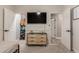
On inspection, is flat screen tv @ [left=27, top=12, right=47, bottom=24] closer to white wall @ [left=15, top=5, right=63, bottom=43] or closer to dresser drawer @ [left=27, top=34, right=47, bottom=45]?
white wall @ [left=15, top=5, right=63, bottom=43]

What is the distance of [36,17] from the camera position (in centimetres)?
775

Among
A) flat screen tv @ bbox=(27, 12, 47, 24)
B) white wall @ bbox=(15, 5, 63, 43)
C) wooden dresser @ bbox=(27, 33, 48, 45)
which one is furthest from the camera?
flat screen tv @ bbox=(27, 12, 47, 24)

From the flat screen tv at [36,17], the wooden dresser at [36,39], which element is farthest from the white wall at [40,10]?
the wooden dresser at [36,39]

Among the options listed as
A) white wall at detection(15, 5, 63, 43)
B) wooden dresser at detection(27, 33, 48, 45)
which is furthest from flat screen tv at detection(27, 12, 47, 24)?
wooden dresser at detection(27, 33, 48, 45)

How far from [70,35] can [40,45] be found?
6.76 ft

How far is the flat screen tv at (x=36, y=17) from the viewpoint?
7684 millimetres

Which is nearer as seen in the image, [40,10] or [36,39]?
[36,39]

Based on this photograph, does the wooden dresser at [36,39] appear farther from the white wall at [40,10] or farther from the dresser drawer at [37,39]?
the white wall at [40,10]

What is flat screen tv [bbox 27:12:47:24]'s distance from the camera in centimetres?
768

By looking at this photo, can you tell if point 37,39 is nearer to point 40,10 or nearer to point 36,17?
point 36,17

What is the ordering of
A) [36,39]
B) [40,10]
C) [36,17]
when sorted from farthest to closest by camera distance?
[36,17]
[40,10]
[36,39]

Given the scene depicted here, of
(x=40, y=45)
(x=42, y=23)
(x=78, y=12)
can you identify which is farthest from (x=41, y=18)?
(x=78, y=12)

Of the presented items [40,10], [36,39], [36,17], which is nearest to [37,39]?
[36,39]

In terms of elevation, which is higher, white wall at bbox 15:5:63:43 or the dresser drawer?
white wall at bbox 15:5:63:43
